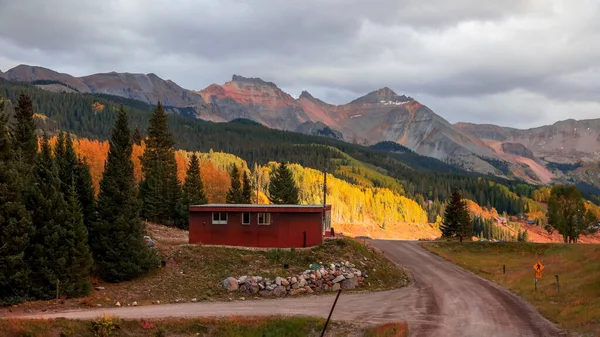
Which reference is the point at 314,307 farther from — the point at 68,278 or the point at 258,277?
the point at 68,278

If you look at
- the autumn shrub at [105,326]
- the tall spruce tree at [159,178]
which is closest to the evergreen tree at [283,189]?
the tall spruce tree at [159,178]

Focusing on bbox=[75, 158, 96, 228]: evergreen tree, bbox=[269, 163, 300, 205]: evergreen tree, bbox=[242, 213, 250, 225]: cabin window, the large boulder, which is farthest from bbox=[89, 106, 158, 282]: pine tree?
bbox=[269, 163, 300, 205]: evergreen tree

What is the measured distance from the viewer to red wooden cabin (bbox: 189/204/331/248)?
44594mm

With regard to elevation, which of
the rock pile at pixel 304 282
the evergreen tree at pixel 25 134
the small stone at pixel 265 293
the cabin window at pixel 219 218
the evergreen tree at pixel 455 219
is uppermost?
the evergreen tree at pixel 25 134

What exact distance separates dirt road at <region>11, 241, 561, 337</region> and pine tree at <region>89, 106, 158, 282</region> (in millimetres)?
6898

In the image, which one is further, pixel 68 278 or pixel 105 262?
pixel 105 262

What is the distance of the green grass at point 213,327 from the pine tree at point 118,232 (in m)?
11.5

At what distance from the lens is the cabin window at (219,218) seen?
45.8m

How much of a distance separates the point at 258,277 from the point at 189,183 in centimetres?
4114

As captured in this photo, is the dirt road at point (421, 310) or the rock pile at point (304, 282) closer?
the dirt road at point (421, 310)

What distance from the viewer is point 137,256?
36.3m

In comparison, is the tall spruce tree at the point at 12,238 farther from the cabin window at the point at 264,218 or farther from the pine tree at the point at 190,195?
the pine tree at the point at 190,195

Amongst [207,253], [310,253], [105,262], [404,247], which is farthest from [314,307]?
[404,247]

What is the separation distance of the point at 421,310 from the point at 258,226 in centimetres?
1957
